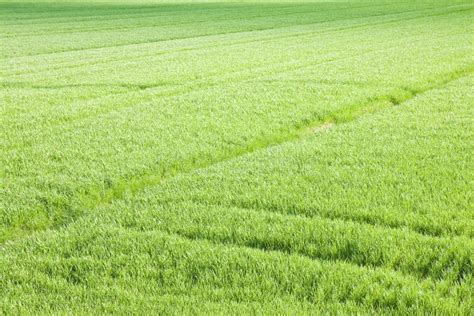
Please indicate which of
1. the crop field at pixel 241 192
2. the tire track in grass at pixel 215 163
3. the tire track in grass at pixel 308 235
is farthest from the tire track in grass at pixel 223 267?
the tire track in grass at pixel 215 163

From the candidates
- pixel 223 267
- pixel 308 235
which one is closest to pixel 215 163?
pixel 308 235

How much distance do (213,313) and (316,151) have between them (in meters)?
5.17

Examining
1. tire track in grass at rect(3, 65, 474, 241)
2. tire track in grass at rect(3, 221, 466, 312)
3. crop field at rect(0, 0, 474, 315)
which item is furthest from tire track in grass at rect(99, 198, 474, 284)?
tire track in grass at rect(3, 65, 474, 241)

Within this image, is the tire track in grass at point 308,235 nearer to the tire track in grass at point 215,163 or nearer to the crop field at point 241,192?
the crop field at point 241,192

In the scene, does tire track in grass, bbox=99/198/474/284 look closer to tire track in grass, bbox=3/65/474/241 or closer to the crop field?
the crop field

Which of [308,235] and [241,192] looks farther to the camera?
[241,192]

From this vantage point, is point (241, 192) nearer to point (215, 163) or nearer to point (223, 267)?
point (215, 163)

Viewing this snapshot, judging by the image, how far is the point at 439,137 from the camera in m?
9.71

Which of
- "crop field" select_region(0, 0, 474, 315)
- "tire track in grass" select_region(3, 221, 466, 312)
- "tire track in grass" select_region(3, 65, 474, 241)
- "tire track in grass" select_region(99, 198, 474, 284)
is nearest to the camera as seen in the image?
"tire track in grass" select_region(3, 221, 466, 312)

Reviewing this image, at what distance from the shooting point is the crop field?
4.99m

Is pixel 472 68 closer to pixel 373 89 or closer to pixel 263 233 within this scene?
pixel 373 89

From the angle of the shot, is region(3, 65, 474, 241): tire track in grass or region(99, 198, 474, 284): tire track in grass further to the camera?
region(3, 65, 474, 241): tire track in grass

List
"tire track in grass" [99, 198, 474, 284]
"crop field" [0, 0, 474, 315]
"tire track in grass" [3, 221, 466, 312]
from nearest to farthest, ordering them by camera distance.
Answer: "tire track in grass" [3, 221, 466, 312]
"crop field" [0, 0, 474, 315]
"tire track in grass" [99, 198, 474, 284]

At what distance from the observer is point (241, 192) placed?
295 inches
